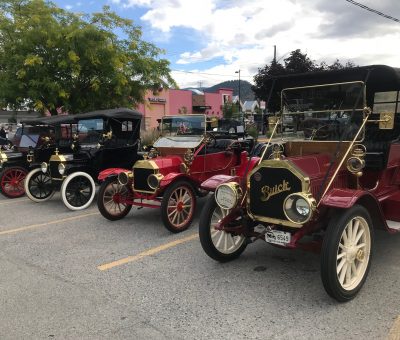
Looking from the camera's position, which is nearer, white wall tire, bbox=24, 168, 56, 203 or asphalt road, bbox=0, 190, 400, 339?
asphalt road, bbox=0, 190, 400, 339

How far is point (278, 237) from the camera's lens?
3.90 m

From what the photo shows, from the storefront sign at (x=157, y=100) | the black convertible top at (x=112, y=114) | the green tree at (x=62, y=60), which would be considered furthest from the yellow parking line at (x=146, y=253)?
the storefront sign at (x=157, y=100)

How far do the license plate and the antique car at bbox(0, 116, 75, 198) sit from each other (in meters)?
6.74

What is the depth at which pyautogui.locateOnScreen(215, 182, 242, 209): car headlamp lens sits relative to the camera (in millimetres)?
4133

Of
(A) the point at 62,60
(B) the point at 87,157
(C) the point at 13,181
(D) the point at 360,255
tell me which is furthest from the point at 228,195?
(A) the point at 62,60

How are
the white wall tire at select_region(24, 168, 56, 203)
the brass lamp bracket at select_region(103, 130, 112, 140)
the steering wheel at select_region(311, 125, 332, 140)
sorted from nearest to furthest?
1. the steering wheel at select_region(311, 125, 332, 140)
2. the brass lamp bracket at select_region(103, 130, 112, 140)
3. the white wall tire at select_region(24, 168, 56, 203)

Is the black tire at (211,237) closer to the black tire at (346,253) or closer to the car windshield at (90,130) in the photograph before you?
the black tire at (346,253)

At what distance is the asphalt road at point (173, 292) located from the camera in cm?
320

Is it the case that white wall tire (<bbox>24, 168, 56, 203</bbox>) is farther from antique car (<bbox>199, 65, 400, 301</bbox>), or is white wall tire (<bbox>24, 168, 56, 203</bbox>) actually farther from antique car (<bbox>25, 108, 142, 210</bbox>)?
antique car (<bbox>199, 65, 400, 301</bbox>)

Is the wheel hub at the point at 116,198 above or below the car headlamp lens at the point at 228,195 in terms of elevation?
below

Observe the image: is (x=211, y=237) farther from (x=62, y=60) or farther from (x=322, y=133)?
(x=62, y=60)

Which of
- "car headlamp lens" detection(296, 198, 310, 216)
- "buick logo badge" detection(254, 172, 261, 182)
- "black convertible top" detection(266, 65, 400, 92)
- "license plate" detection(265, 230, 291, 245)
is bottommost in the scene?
"license plate" detection(265, 230, 291, 245)

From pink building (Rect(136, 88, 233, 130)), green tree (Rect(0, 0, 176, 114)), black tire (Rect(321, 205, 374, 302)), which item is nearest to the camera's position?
black tire (Rect(321, 205, 374, 302))

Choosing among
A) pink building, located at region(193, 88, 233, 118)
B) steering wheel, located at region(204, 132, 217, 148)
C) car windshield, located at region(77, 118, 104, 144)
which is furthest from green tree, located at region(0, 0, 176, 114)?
pink building, located at region(193, 88, 233, 118)
